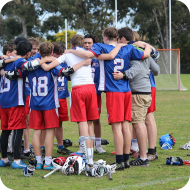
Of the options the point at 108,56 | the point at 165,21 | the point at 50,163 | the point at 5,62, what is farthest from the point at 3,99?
the point at 165,21

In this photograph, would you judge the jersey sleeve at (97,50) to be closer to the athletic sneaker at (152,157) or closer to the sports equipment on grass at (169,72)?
the athletic sneaker at (152,157)

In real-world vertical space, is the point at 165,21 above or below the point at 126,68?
above

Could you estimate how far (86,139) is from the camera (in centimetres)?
495

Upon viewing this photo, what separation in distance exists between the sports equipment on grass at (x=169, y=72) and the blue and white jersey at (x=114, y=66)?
16928mm

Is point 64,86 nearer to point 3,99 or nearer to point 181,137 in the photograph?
point 3,99

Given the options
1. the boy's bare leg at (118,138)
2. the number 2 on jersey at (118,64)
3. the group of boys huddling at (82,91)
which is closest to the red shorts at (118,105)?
the group of boys huddling at (82,91)

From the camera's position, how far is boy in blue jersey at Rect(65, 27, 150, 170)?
4.99m

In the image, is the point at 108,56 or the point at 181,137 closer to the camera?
the point at 108,56

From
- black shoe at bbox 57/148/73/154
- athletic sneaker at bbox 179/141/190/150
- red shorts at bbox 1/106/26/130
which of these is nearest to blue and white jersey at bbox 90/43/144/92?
red shorts at bbox 1/106/26/130

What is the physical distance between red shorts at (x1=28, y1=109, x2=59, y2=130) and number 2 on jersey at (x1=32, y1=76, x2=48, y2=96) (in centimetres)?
29

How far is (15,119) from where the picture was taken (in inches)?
205

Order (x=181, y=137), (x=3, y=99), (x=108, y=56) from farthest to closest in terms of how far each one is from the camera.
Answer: (x=181, y=137) < (x=3, y=99) < (x=108, y=56)

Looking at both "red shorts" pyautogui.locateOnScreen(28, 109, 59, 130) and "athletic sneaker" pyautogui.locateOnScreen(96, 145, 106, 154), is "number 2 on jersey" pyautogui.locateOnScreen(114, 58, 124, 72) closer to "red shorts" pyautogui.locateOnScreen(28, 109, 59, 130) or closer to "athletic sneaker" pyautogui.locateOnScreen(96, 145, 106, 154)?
"red shorts" pyautogui.locateOnScreen(28, 109, 59, 130)

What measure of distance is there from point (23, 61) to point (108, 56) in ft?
4.56
